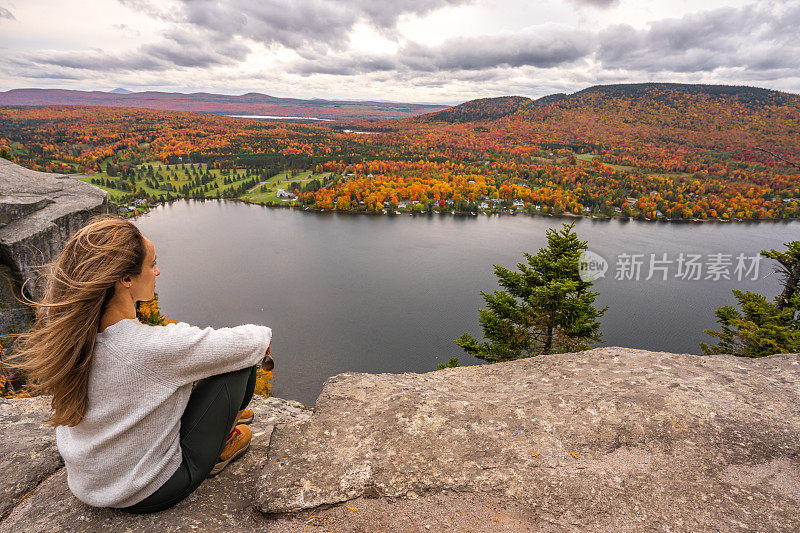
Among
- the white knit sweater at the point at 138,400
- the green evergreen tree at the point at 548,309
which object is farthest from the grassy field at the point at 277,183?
the white knit sweater at the point at 138,400

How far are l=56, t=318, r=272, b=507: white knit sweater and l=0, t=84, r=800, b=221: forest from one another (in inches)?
1599

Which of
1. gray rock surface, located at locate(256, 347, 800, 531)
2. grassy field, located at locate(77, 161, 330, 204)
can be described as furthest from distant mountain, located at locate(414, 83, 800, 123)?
gray rock surface, located at locate(256, 347, 800, 531)

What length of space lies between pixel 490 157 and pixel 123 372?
419 feet

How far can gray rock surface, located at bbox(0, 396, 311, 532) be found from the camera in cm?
217

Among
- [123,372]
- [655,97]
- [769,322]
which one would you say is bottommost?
[769,322]

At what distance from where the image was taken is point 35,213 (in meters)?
11.4

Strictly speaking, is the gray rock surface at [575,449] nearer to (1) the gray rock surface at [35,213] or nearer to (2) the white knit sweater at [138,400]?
(2) the white knit sweater at [138,400]

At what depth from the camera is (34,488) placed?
2.60m

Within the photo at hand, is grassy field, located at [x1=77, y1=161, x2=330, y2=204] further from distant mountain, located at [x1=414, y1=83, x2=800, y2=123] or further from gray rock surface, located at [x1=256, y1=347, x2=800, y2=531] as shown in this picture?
distant mountain, located at [x1=414, y1=83, x2=800, y2=123]

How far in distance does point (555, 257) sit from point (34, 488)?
11.3m

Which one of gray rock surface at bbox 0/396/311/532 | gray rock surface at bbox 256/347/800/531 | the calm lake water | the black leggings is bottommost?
the calm lake water

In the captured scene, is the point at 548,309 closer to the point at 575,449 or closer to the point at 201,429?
the point at 575,449

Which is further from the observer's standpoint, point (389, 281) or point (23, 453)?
point (389, 281)

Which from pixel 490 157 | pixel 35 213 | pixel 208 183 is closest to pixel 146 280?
pixel 35 213
